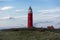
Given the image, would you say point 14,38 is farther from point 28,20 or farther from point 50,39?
point 28,20

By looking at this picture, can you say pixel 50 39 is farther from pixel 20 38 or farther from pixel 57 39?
pixel 20 38

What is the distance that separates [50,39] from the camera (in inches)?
714

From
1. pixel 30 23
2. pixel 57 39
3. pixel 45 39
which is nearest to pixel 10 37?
pixel 45 39

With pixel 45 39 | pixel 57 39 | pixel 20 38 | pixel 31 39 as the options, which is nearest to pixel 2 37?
pixel 20 38

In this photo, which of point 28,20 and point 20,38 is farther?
point 28,20

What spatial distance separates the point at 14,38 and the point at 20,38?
2.06 ft

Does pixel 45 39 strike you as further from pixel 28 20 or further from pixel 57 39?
pixel 28 20

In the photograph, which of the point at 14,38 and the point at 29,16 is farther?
the point at 29,16

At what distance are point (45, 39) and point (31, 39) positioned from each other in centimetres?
146

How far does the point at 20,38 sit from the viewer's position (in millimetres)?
18531

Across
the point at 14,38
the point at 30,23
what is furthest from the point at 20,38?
the point at 30,23

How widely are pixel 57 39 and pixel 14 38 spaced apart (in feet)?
14.8

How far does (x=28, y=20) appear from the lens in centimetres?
5797

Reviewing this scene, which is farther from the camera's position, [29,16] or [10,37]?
[29,16]
